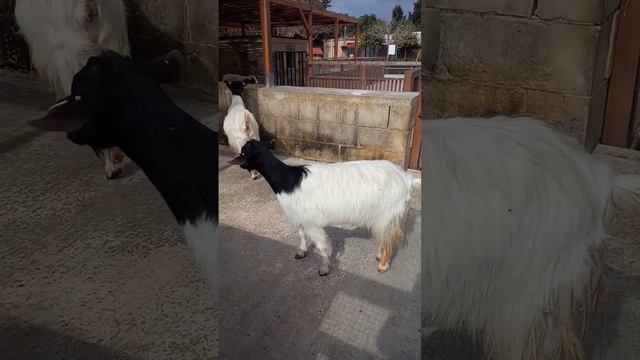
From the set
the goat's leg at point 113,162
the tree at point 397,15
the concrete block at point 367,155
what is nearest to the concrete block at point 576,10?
the tree at point 397,15

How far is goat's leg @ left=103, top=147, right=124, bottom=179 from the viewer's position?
2.66 feet

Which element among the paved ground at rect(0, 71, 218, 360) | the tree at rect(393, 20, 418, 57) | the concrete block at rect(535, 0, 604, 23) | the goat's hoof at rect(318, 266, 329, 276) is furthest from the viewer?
the goat's hoof at rect(318, 266, 329, 276)

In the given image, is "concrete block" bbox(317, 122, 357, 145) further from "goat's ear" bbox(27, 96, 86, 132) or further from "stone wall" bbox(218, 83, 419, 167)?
"goat's ear" bbox(27, 96, 86, 132)

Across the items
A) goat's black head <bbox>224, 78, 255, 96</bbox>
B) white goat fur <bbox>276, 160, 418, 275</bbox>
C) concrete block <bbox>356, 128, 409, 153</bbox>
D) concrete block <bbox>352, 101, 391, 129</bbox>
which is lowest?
white goat fur <bbox>276, 160, 418, 275</bbox>

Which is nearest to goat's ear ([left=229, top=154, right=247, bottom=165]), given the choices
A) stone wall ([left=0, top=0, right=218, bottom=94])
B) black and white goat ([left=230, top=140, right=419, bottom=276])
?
black and white goat ([left=230, top=140, right=419, bottom=276])

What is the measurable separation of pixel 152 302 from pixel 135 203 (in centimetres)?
24

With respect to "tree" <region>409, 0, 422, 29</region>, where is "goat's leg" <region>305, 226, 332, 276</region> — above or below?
below

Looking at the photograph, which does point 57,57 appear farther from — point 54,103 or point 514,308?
point 514,308

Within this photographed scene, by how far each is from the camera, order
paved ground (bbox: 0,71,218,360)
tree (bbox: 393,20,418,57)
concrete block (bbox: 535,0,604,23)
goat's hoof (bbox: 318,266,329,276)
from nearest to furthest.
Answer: concrete block (bbox: 535,0,604,23)
tree (bbox: 393,20,418,57)
paved ground (bbox: 0,71,218,360)
goat's hoof (bbox: 318,266,329,276)

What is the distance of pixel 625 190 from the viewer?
72cm

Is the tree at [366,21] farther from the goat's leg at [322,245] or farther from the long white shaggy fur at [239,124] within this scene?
the goat's leg at [322,245]

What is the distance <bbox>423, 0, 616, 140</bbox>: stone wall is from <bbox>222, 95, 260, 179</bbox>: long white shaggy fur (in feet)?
1.29

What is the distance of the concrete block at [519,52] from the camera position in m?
0.62

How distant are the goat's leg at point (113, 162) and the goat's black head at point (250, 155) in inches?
9.7
